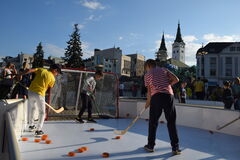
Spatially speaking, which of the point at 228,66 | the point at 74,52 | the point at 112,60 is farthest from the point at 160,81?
the point at 112,60

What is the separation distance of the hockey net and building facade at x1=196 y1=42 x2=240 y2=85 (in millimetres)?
43105

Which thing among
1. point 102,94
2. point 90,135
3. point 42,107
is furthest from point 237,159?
point 102,94

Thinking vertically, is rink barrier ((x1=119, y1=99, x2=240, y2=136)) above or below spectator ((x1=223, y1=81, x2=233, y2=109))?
below

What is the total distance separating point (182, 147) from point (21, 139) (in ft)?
10.9

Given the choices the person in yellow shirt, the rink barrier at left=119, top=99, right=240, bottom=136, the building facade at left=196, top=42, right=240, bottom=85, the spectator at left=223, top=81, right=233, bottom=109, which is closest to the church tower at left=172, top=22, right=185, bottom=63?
the building facade at left=196, top=42, right=240, bottom=85

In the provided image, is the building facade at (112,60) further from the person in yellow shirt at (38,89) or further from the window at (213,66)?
the person in yellow shirt at (38,89)

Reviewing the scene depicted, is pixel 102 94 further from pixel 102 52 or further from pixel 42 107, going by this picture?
pixel 102 52

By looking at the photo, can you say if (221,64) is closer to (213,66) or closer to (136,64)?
(213,66)

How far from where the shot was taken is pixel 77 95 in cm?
823

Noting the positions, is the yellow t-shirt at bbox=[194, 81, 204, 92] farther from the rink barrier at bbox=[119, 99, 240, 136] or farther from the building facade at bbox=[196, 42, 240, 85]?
the building facade at bbox=[196, 42, 240, 85]

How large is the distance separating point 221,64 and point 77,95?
47880 millimetres

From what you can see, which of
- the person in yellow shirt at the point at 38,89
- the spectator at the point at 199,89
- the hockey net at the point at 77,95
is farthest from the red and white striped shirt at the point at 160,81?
the spectator at the point at 199,89

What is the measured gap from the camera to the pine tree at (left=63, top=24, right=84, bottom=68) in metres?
32.8

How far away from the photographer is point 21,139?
13.9ft
